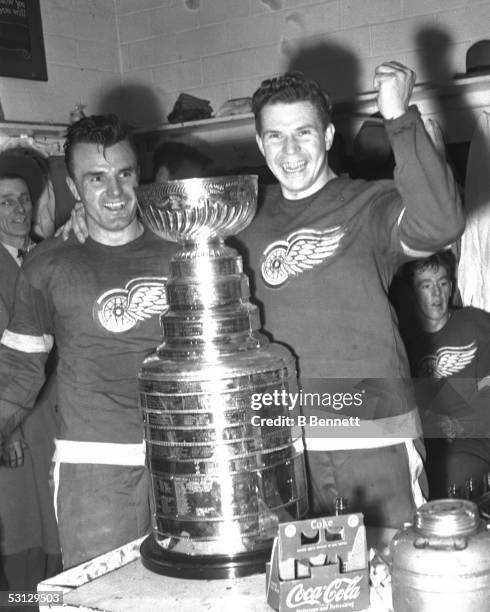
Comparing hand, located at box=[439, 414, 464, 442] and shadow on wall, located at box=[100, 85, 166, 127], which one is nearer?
hand, located at box=[439, 414, 464, 442]

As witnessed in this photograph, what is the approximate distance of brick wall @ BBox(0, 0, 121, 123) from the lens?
4527 millimetres

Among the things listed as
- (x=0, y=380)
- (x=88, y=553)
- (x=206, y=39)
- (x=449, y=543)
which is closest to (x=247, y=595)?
(x=449, y=543)

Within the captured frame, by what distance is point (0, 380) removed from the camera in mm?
2209

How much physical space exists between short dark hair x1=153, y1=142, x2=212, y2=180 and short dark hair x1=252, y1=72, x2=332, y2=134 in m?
2.05

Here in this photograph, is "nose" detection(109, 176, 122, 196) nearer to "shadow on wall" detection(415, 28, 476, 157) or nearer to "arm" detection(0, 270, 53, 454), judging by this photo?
"arm" detection(0, 270, 53, 454)

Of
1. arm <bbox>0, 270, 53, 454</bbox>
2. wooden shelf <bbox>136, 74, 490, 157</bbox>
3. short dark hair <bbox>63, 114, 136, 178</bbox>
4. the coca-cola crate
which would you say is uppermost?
wooden shelf <bbox>136, 74, 490, 157</bbox>

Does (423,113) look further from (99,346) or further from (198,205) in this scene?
(198,205)

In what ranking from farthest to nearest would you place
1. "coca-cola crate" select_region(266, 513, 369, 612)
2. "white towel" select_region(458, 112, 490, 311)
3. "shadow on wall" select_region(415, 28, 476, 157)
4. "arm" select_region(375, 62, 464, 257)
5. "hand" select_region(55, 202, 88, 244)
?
1. "shadow on wall" select_region(415, 28, 476, 157)
2. "white towel" select_region(458, 112, 490, 311)
3. "hand" select_region(55, 202, 88, 244)
4. "arm" select_region(375, 62, 464, 257)
5. "coca-cola crate" select_region(266, 513, 369, 612)

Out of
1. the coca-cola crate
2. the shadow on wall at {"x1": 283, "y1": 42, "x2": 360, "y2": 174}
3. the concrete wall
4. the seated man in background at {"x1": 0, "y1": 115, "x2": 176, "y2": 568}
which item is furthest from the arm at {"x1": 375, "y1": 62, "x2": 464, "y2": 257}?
the shadow on wall at {"x1": 283, "y1": 42, "x2": 360, "y2": 174}

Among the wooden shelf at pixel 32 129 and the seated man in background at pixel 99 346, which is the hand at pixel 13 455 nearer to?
the seated man in background at pixel 99 346

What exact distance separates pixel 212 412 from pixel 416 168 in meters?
0.54

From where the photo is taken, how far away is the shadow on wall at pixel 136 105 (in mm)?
5023

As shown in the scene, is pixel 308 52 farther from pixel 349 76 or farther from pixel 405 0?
pixel 405 0

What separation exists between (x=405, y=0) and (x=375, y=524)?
2.81 metres
